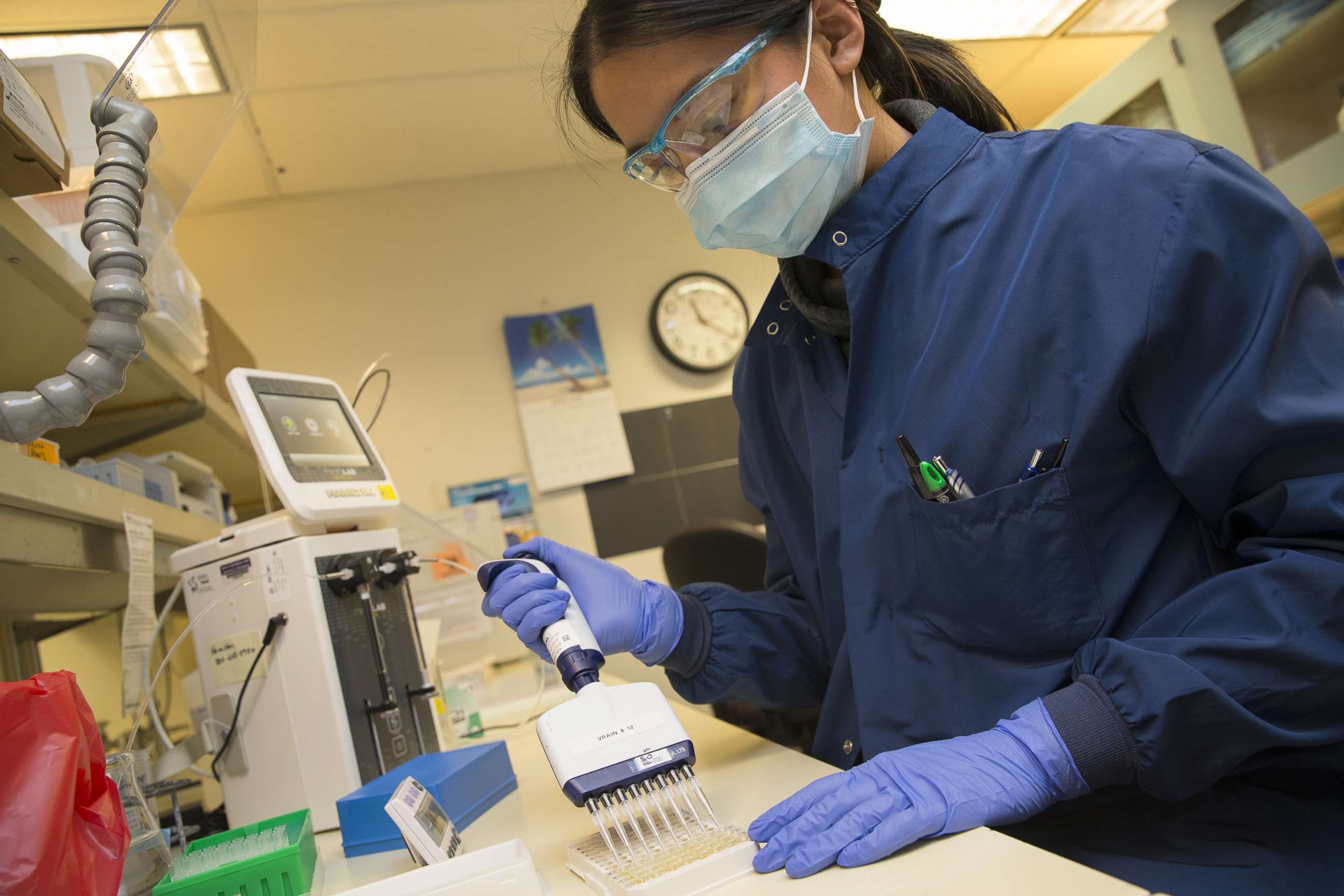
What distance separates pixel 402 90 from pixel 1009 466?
9.11 feet

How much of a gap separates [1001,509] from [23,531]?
3.50ft

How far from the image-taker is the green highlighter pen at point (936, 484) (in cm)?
86

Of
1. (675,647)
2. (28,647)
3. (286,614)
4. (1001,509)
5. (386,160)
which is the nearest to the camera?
(1001,509)

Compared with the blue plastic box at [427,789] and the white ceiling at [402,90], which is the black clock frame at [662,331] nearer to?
the white ceiling at [402,90]

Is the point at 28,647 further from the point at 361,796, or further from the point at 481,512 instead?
the point at 481,512

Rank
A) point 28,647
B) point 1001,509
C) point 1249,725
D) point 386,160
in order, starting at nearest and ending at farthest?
point 1249,725, point 1001,509, point 28,647, point 386,160

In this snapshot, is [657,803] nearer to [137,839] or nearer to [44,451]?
[137,839]

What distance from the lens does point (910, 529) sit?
89 centimetres

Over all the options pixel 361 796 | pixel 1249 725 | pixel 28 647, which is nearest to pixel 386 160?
pixel 28 647

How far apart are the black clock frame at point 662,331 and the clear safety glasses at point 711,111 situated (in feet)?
8.92

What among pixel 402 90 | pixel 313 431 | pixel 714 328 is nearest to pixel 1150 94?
pixel 714 328

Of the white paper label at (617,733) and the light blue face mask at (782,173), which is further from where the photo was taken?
the light blue face mask at (782,173)

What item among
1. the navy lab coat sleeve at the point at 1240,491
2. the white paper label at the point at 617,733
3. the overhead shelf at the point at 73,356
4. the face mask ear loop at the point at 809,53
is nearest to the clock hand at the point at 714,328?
the overhead shelf at the point at 73,356

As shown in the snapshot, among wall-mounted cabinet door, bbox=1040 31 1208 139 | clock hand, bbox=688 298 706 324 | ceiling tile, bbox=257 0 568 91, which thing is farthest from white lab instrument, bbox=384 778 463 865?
clock hand, bbox=688 298 706 324
